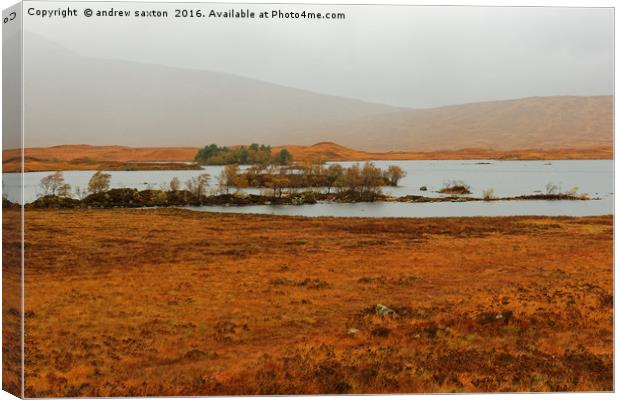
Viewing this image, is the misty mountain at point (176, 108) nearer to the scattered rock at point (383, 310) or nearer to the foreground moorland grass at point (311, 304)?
the foreground moorland grass at point (311, 304)

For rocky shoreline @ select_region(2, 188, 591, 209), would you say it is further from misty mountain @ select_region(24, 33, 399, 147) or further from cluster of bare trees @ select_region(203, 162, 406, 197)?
misty mountain @ select_region(24, 33, 399, 147)

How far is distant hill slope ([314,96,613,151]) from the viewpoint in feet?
37.3

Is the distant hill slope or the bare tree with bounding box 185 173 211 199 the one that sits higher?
the distant hill slope

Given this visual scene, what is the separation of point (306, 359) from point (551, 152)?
15.6ft

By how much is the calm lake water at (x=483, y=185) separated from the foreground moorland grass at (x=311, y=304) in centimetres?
17

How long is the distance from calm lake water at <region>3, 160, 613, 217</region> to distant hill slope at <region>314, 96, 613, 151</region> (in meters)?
0.32

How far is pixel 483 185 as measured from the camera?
11508 mm

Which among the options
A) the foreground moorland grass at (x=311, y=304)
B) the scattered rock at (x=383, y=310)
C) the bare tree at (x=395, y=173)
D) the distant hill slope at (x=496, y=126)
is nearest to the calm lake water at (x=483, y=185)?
the bare tree at (x=395, y=173)

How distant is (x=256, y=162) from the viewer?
36.9 ft

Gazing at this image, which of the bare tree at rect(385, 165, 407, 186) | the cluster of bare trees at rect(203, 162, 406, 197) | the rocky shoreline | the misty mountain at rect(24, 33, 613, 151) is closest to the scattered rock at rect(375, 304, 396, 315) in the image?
the rocky shoreline

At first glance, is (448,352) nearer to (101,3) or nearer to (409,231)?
(409,231)

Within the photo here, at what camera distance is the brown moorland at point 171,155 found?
10.3 m

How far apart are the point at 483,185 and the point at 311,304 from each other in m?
3.11

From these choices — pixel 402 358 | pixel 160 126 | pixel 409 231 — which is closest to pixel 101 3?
pixel 160 126
